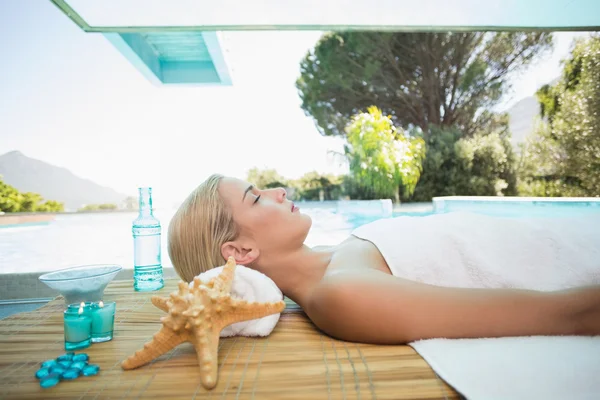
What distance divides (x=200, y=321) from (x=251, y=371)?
161 mm

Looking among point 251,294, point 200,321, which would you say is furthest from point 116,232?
point 200,321

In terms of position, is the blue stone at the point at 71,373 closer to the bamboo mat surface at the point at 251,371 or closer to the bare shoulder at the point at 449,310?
the bamboo mat surface at the point at 251,371

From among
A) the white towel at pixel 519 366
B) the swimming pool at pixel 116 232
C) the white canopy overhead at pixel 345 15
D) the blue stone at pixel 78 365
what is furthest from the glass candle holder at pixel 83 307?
the white canopy overhead at pixel 345 15

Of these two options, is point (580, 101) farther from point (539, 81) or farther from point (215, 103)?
point (215, 103)

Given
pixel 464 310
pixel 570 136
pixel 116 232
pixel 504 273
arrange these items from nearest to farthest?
pixel 464 310
pixel 504 273
pixel 116 232
pixel 570 136

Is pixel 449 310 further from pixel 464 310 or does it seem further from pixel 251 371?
A: pixel 251 371

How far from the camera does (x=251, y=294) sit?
3.72 feet

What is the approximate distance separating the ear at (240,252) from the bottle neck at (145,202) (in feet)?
2.38

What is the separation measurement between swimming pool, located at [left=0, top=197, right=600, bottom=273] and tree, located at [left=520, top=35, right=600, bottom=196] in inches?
157

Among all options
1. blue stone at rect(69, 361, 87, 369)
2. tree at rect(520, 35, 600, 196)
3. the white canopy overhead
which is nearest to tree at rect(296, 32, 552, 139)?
tree at rect(520, 35, 600, 196)

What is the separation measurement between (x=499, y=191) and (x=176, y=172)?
36.1 feet

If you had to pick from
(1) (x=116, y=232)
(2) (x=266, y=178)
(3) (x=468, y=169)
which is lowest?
(1) (x=116, y=232)

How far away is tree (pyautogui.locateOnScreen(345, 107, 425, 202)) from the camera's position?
25.4 ft

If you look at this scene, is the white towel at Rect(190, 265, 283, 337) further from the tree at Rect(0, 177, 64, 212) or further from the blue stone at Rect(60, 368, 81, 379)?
the tree at Rect(0, 177, 64, 212)
